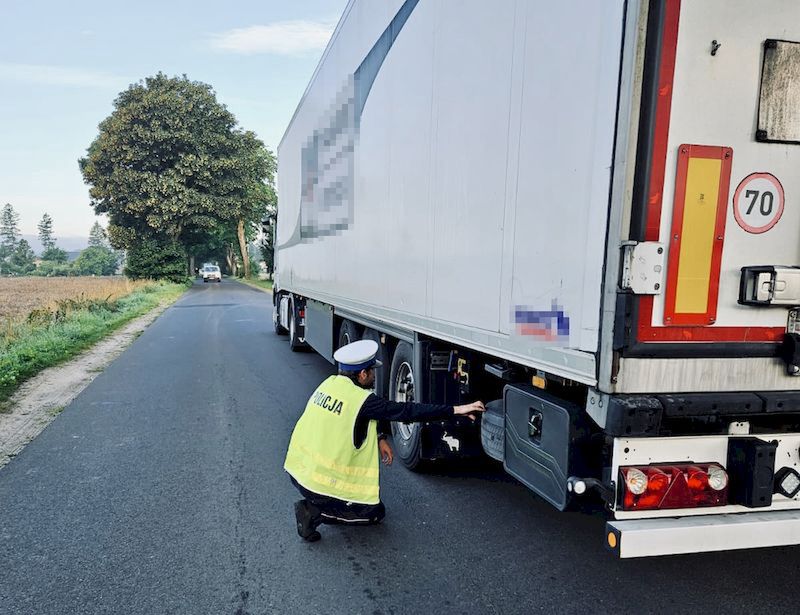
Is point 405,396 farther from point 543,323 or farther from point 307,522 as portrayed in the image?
point 543,323

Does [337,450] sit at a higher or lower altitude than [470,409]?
lower

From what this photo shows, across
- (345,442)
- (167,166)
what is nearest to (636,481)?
(345,442)

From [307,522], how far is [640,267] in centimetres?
250

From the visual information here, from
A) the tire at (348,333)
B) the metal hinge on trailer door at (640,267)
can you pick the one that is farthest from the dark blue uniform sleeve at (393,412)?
the tire at (348,333)

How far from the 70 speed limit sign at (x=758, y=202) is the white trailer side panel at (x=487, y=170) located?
559 millimetres

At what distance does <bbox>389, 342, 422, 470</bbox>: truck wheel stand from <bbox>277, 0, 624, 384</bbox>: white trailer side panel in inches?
12.9

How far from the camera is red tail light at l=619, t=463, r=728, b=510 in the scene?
8.20ft

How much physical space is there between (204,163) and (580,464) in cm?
3944

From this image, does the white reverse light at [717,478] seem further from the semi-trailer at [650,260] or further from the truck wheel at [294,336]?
the truck wheel at [294,336]

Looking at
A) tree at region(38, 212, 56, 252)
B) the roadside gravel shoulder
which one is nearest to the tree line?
tree at region(38, 212, 56, 252)

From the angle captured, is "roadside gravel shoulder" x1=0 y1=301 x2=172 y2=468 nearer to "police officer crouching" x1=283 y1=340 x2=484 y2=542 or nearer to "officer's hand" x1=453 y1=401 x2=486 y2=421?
"police officer crouching" x1=283 y1=340 x2=484 y2=542

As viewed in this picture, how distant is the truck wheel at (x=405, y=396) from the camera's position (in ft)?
16.0

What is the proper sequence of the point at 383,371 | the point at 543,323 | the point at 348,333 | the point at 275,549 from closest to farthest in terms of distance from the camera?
the point at 543,323, the point at 275,549, the point at 383,371, the point at 348,333

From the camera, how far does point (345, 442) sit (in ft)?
12.0
